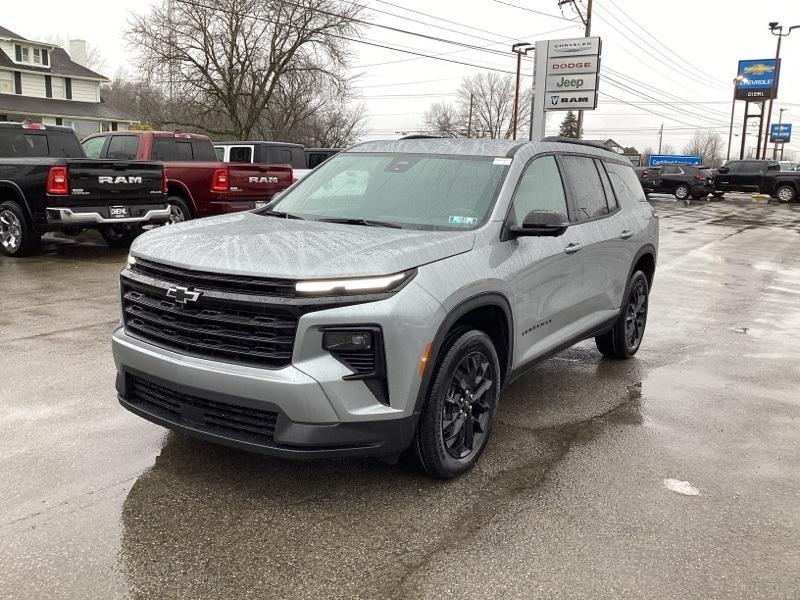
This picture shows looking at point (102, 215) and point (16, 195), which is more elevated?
point (16, 195)

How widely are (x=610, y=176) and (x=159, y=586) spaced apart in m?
4.68

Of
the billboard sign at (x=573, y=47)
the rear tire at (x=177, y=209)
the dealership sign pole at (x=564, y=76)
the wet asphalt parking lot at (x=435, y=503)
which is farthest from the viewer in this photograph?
the billboard sign at (x=573, y=47)

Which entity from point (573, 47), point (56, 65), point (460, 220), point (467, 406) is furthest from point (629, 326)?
point (56, 65)

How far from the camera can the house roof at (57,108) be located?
4762 cm

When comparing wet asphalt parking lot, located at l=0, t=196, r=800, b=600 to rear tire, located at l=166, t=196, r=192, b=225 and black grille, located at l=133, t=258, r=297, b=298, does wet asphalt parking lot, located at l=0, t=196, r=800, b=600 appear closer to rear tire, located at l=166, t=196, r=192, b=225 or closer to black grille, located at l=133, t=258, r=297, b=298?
black grille, located at l=133, t=258, r=297, b=298

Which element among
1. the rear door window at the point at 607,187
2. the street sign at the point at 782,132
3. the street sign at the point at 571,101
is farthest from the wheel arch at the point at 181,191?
the street sign at the point at 782,132

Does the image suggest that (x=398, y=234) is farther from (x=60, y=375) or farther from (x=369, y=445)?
(x=60, y=375)

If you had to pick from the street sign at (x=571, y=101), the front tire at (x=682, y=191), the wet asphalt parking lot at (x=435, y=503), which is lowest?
the wet asphalt parking lot at (x=435, y=503)

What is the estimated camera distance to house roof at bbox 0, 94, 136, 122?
156ft

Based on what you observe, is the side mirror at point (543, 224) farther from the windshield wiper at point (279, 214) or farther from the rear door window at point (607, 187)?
the rear door window at point (607, 187)

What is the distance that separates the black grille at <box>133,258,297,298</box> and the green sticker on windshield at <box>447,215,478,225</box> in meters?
1.29

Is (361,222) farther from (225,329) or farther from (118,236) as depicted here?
(118,236)

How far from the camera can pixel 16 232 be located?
35.9 ft

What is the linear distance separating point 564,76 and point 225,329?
85.2 feet
